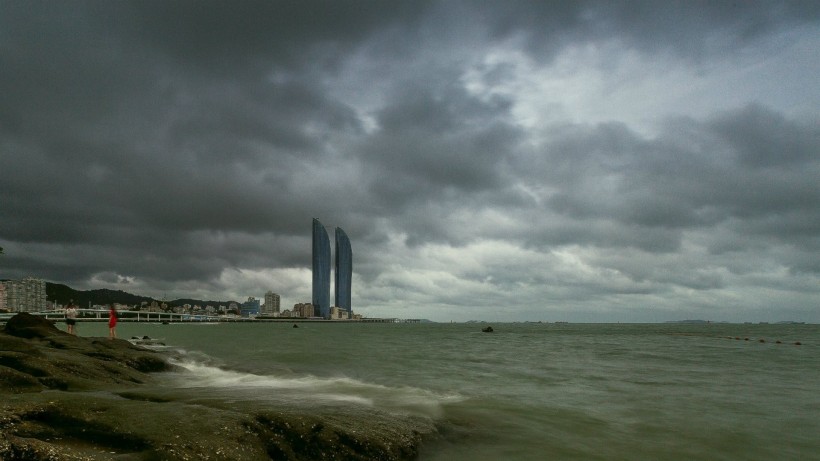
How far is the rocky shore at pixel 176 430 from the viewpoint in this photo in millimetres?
5559

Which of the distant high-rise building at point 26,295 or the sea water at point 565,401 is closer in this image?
the sea water at point 565,401

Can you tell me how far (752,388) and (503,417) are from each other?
503 inches

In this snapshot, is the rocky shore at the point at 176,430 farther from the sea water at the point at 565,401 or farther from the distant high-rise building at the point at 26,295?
the distant high-rise building at the point at 26,295

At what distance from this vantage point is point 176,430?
6043mm

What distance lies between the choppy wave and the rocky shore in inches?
89.2

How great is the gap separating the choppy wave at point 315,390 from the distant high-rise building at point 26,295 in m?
173

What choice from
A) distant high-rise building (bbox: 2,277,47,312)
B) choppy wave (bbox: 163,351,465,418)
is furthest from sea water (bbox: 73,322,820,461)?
distant high-rise building (bbox: 2,277,47,312)

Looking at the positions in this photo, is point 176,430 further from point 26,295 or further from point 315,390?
point 26,295

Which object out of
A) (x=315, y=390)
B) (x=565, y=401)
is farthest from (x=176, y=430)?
(x=565, y=401)

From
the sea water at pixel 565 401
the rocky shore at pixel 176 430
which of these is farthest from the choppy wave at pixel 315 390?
the rocky shore at pixel 176 430

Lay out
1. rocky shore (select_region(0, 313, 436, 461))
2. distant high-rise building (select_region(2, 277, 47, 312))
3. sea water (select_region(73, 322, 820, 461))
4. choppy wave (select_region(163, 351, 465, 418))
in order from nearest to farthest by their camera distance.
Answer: rocky shore (select_region(0, 313, 436, 461)) → sea water (select_region(73, 322, 820, 461)) → choppy wave (select_region(163, 351, 465, 418)) → distant high-rise building (select_region(2, 277, 47, 312))

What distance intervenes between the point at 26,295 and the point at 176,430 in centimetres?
20784

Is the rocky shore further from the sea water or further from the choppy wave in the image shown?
the choppy wave

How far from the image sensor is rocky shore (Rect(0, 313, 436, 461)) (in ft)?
18.2
